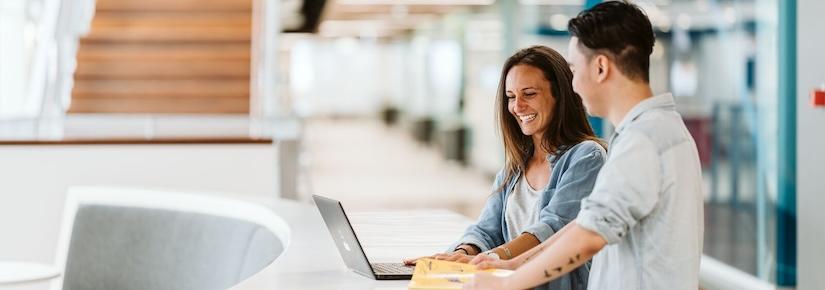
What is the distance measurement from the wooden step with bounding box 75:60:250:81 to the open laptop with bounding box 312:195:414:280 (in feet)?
26.9

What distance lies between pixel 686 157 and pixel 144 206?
2930 mm

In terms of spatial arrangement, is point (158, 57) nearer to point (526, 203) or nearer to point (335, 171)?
point (335, 171)

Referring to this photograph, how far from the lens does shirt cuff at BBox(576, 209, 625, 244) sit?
1814mm

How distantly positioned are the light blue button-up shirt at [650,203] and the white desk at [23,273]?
236 centimetres

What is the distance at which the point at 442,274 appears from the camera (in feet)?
6.95

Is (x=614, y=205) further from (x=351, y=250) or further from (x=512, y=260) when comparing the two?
(x=351, y=250)

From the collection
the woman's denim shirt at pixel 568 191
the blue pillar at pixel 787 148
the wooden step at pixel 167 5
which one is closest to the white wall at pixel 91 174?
the blue pillar at pixel 787 148

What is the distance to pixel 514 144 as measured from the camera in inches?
104

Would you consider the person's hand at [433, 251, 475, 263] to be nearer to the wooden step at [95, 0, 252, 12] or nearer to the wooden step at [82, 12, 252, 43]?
the wooden step at [82, 12, 252, 43]

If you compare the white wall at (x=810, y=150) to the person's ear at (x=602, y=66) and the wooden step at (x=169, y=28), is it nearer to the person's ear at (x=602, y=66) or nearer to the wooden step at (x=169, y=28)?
the person's ear at (x=602, y=66)

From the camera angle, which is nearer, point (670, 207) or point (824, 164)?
point (670, 207)

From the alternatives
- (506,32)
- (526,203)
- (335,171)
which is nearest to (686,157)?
(526,203)

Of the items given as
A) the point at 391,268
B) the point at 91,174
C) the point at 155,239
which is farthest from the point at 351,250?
the point at 91,174

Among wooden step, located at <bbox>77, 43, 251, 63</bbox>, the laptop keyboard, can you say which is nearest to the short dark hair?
the laptop keyboard
